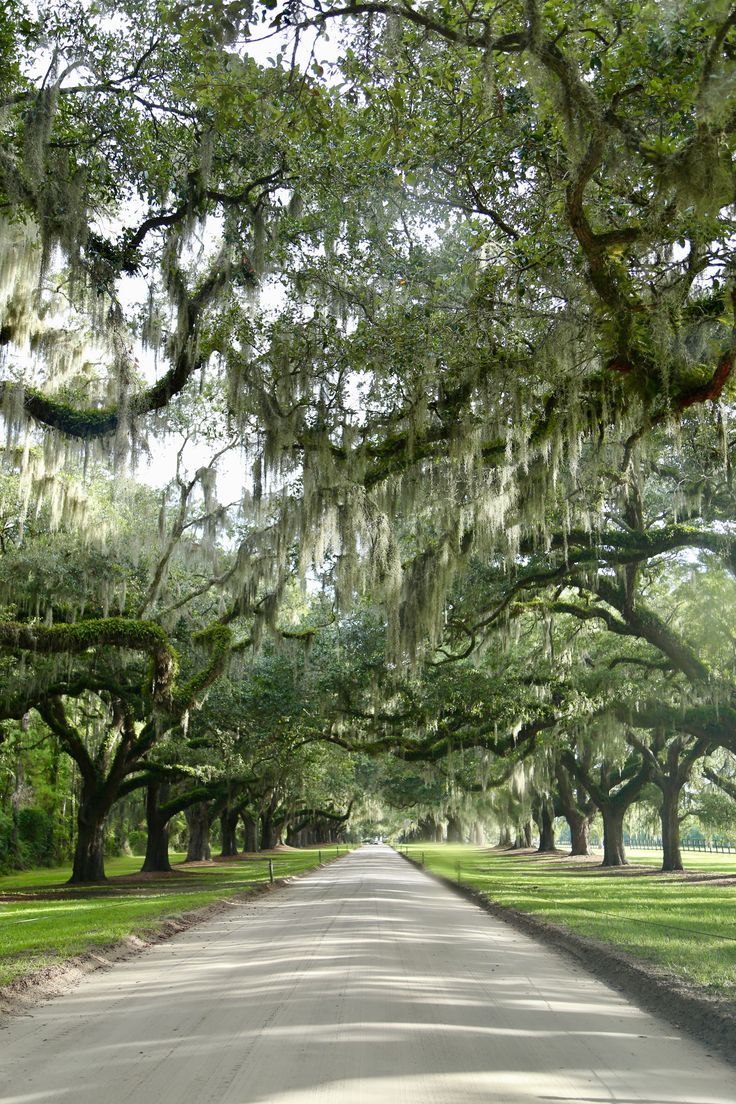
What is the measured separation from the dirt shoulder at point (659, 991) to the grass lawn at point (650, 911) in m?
0.19

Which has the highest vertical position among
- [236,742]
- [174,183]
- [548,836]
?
[174,183]

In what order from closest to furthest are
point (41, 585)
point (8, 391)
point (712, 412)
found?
Answer: point (712, 412) < point (8, 391) < point (41, 585)

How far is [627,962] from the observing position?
7527 millimetres

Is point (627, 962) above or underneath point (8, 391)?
underneath

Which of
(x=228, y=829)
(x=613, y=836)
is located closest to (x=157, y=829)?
(x=228, y=829)

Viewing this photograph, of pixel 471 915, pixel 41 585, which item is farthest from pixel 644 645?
pixel 41 585

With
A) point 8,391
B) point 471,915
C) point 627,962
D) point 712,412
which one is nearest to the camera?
point 627,962

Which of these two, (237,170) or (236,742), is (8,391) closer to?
(237,170)

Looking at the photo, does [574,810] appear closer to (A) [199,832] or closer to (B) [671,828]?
(B) [671,828]

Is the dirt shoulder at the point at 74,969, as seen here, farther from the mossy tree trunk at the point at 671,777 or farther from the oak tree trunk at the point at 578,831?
the oak tree trunk at the point at 578,831

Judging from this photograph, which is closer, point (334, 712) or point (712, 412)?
point (712, 412)

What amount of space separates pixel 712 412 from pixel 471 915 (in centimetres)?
815

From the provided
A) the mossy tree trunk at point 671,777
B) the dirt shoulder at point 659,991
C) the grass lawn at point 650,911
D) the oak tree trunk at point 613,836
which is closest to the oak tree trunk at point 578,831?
the oak tree trunk at point 613,836

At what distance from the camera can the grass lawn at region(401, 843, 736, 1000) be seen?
772cm
